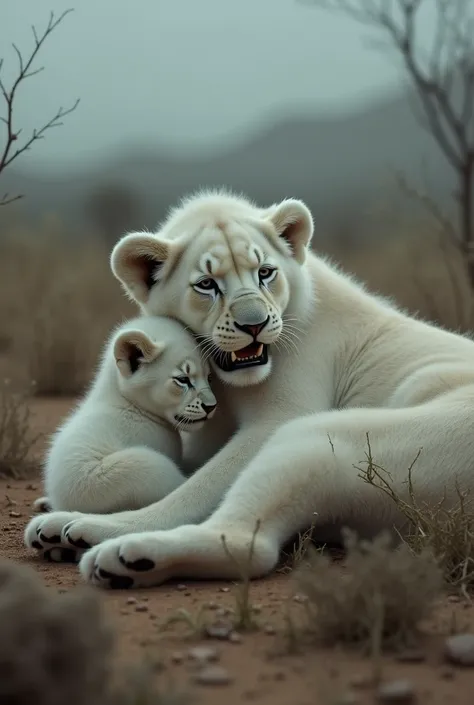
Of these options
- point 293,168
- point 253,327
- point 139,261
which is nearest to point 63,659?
point 253,327

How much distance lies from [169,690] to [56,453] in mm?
2606

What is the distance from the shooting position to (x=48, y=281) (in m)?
15.5

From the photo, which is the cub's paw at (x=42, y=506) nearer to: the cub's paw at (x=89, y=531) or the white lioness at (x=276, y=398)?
the white lioness at (x=276, y=398)

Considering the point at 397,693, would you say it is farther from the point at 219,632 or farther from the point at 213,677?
the point at 219,632

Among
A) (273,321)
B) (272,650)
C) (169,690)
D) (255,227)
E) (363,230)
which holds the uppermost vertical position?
(255,227)

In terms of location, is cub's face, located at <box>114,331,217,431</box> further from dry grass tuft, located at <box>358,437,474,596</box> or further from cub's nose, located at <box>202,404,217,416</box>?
dry grass tuft, located at <box>358,437,474,596</box>

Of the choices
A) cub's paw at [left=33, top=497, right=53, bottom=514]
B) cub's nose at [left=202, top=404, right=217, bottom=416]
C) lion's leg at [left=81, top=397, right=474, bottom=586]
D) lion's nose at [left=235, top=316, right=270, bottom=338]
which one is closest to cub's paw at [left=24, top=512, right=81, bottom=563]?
lion's leg at [left=81, top=397, right=474, bottom=586]

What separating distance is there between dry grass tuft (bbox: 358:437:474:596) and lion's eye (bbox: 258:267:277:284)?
1115mm

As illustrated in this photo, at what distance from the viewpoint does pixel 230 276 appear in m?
5.24

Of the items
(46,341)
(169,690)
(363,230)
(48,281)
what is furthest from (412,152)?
(169,690)

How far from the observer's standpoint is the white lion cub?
5.20 m

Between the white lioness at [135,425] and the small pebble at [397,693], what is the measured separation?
2217 mm

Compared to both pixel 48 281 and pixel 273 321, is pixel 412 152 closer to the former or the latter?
pixel 48 281

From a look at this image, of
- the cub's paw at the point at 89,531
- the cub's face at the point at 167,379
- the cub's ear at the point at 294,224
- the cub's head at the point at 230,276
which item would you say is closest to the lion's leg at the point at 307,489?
the cub's paw at the point at 89,531
